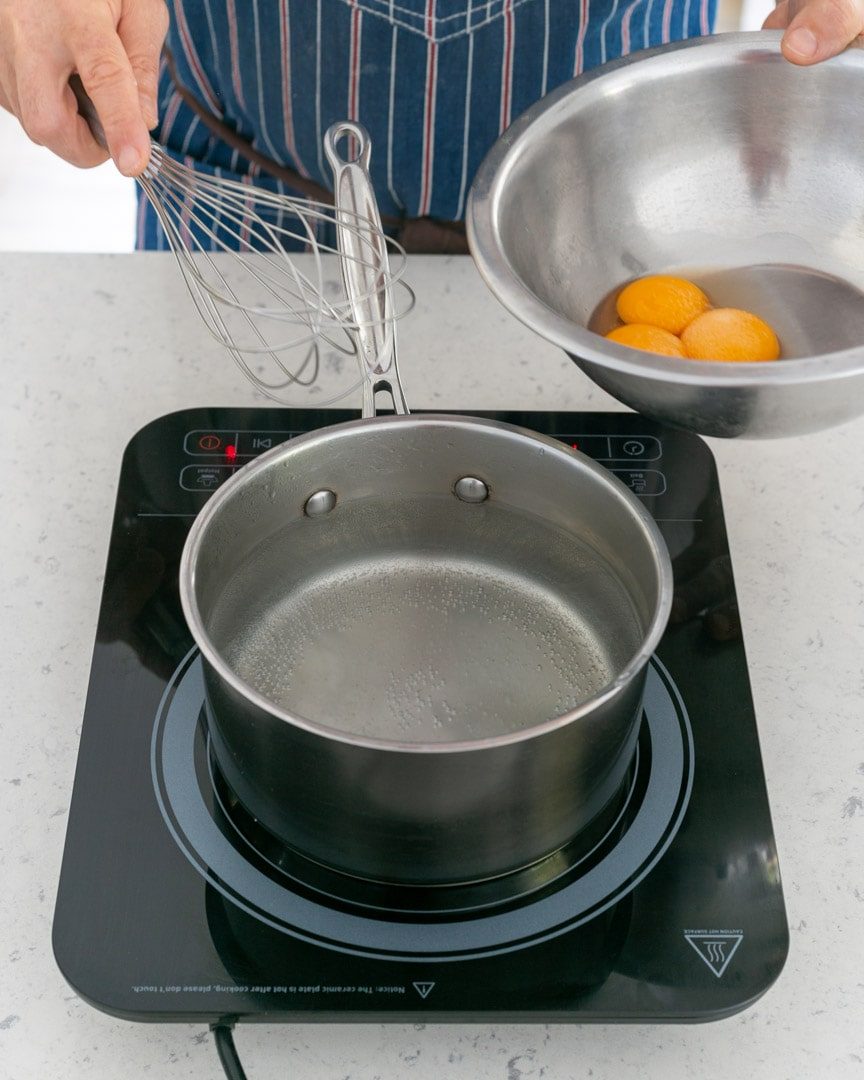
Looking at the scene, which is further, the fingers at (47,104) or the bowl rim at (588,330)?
the fingers at (47,104)

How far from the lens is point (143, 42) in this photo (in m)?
0.64

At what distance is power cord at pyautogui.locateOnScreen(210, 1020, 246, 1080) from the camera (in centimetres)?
48

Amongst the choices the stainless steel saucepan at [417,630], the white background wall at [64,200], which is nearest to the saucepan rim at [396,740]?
the stainless steel saucepan at [417,630]

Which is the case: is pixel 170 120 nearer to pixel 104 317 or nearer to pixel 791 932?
pixel 104 317

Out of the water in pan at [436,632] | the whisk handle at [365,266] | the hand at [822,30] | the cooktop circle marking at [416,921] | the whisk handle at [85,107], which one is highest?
the hand at [822,30]

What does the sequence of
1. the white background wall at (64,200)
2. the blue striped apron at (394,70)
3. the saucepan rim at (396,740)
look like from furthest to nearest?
1. the white background wall at (64,200)
2. the blue striped apron at (394,70)
3. the saucepan rim at (396,740)

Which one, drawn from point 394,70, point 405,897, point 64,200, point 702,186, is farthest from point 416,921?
point 64,200

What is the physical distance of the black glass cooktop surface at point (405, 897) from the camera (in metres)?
0.50

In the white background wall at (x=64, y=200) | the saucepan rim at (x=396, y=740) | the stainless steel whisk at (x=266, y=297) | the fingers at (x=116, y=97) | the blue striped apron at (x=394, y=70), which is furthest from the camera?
the white background wall at (x=64, y=200)

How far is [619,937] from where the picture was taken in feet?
1.71

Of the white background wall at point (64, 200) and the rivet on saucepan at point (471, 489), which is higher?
the rivet on saucepan at point (471, 489)

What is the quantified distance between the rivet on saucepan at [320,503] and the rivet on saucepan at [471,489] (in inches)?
2.7

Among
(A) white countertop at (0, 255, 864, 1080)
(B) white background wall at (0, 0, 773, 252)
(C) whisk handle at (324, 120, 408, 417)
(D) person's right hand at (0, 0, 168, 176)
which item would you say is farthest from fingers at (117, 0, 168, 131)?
(B) white background wall at (0, 0, 773, 252)

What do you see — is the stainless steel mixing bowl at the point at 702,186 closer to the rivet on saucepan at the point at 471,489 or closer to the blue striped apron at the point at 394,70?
the rivet on saucepan at the point at 471,489
